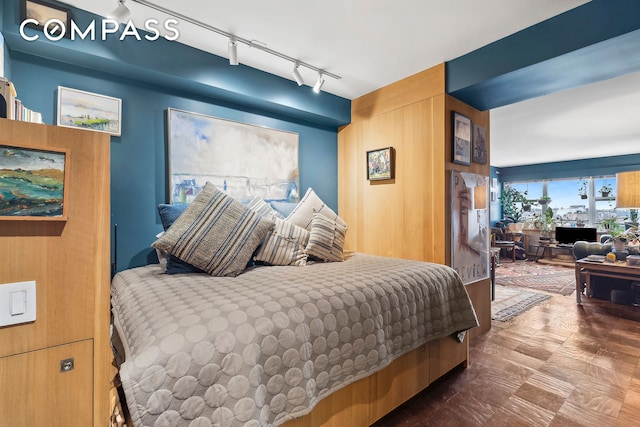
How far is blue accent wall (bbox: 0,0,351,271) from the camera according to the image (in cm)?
188

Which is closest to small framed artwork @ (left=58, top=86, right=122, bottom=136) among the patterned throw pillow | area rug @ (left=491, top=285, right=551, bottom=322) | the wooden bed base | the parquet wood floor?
the patterned throw pillow

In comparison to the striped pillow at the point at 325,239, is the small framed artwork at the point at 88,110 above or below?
above

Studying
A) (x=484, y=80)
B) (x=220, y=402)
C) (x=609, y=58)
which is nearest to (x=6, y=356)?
(x=220, y=402)

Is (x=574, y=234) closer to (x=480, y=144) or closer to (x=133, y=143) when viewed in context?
(x=480, y=144)

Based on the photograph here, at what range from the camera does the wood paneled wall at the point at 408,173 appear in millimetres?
2652

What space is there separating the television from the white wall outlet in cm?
940

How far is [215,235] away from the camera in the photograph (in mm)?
1879

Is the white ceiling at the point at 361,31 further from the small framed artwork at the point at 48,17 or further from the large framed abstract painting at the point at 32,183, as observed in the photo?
the large framed abstract painting at the point at 32,183

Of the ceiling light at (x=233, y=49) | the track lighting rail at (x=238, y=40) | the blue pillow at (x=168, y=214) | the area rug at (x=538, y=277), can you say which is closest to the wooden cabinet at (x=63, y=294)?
the blue pillow at (x=168, y=214)

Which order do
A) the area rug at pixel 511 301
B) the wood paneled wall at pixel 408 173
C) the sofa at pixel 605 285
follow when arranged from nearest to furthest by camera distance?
the wood paneled wall at pixel 408 173 → the area rug at pixel 511 301 → the sofa at pixel 605 285

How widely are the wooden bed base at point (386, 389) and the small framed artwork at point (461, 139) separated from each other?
1666 mm

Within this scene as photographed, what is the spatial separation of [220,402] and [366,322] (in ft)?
2.56

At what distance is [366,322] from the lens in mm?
1482

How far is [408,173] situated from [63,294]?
2.73 metres
